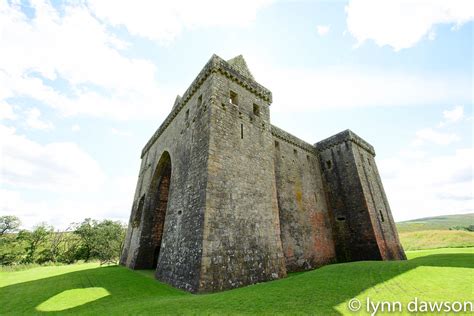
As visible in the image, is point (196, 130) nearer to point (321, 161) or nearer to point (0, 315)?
point (0, 315)

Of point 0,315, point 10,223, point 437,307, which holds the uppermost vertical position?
point 10,223

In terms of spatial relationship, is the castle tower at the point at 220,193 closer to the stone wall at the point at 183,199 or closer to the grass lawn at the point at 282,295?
the stone wall at the point at 183,199

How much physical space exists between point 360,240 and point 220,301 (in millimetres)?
14148

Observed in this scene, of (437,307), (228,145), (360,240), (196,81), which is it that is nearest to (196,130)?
(228,145)

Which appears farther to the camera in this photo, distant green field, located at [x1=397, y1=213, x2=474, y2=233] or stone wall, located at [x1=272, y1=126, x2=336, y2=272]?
distant green field, located at [x1=397, y1=213, x2=474, y2=233]

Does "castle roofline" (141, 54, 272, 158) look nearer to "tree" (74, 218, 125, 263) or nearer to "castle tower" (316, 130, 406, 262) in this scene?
"castle tower" (316, 130, 406, 262)

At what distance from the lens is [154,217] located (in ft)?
51.5

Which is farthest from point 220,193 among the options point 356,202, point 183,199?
point 356,202

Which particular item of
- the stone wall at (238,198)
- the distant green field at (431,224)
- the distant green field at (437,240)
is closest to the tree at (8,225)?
the stone wall at (238,198)

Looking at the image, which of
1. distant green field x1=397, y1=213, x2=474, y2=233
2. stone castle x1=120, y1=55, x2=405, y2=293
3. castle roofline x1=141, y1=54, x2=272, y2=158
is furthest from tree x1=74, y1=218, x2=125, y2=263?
distant green field x1=397, y1=213, x2=474, y2=233

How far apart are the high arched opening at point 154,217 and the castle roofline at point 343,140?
13.8 metres

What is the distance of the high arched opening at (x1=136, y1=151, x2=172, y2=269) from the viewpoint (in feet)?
47.8

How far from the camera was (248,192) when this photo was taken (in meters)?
10.3

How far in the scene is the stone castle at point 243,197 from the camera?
8.71 meters
